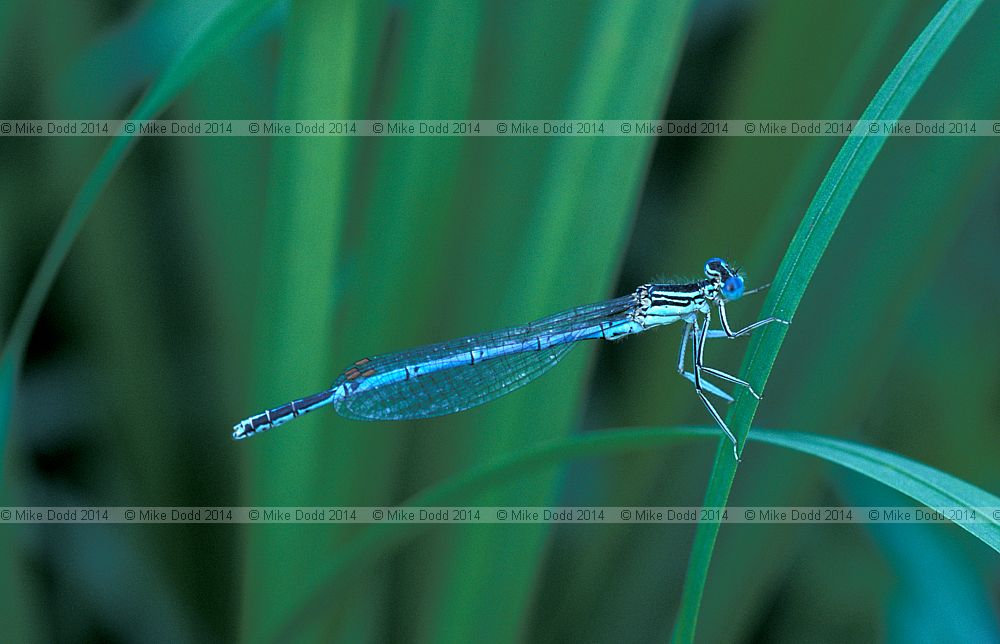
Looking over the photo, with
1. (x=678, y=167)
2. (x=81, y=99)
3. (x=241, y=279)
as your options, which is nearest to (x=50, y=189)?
(x=81, y=99)

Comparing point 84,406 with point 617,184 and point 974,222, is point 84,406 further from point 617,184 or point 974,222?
point 974,222

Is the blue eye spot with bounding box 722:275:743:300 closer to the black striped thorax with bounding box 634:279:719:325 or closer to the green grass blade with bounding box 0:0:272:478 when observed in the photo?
the black striped thorax with bounding box 634:279:719:325

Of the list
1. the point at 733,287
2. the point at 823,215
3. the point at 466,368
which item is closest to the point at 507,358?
the point at 466,368

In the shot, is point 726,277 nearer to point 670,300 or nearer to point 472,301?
point 670,300

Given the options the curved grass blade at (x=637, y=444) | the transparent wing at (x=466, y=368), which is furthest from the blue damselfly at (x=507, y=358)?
the curved grass blade at (x=637, y=444)

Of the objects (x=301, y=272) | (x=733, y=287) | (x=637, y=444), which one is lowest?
(x=637, y=444)
